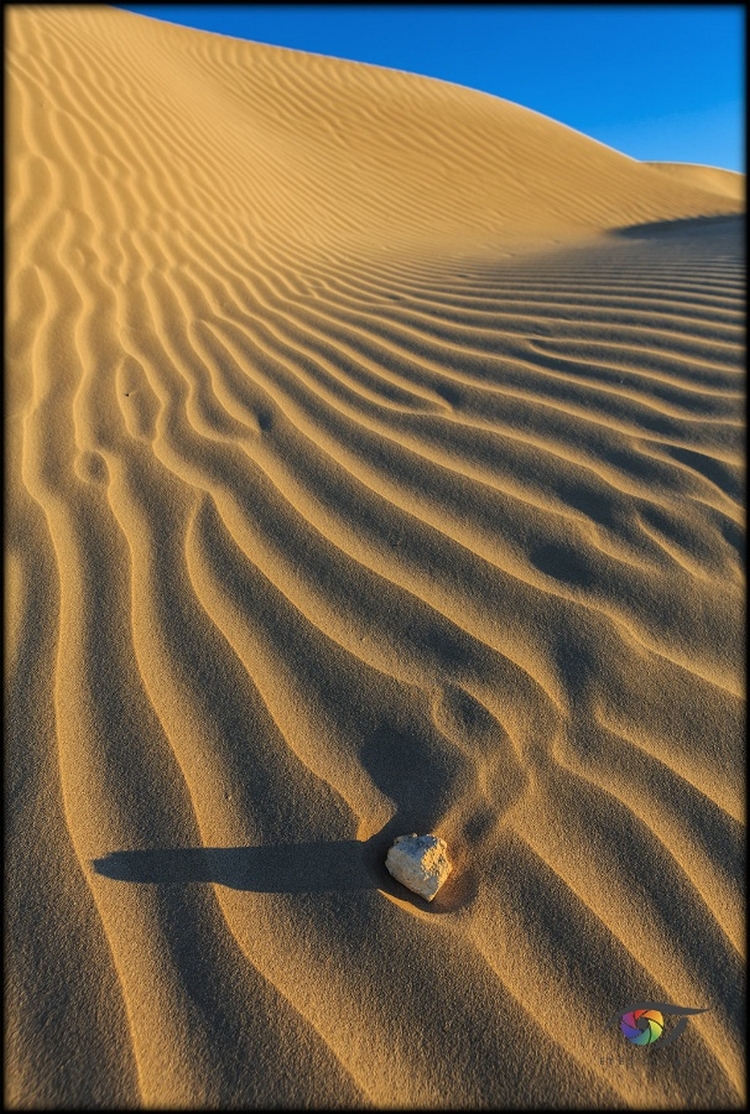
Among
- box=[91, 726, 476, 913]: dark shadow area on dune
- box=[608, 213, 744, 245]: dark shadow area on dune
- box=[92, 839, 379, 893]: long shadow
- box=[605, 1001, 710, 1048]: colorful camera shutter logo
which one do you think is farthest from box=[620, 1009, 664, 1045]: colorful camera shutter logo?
box=[608, 213, 744, 245]: dark shadow area on dune

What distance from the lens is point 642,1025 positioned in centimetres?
115

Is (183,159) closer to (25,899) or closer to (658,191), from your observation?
(25,899)

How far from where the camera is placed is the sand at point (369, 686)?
3.77 ft

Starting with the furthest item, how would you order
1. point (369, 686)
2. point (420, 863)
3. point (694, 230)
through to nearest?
point (694, 230), point (369, 686), point (420, 863)

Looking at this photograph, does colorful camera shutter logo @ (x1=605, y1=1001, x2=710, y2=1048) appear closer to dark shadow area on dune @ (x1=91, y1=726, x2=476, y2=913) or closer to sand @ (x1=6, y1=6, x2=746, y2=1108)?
sand @ (x1=6, y1=6, x2=746, y2=1108)

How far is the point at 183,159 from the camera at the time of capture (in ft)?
17.6

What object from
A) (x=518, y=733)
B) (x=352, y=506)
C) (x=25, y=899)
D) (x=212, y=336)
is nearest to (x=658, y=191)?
(x=212, y=336)

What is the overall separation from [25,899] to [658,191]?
457 inches

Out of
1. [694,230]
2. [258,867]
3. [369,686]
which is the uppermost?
[694,230]

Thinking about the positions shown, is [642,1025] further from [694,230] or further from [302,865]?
[694,230]

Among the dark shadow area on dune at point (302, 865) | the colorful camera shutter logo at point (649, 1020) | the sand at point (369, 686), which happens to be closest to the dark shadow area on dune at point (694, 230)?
the sand at point (369, 686)

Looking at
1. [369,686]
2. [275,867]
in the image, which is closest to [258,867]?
[275,867]

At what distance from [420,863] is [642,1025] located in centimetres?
43

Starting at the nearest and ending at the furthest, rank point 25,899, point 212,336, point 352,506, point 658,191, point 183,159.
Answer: point 25,899 → point 352,506 → point 212,336 → point 183,159 → point 658,191
